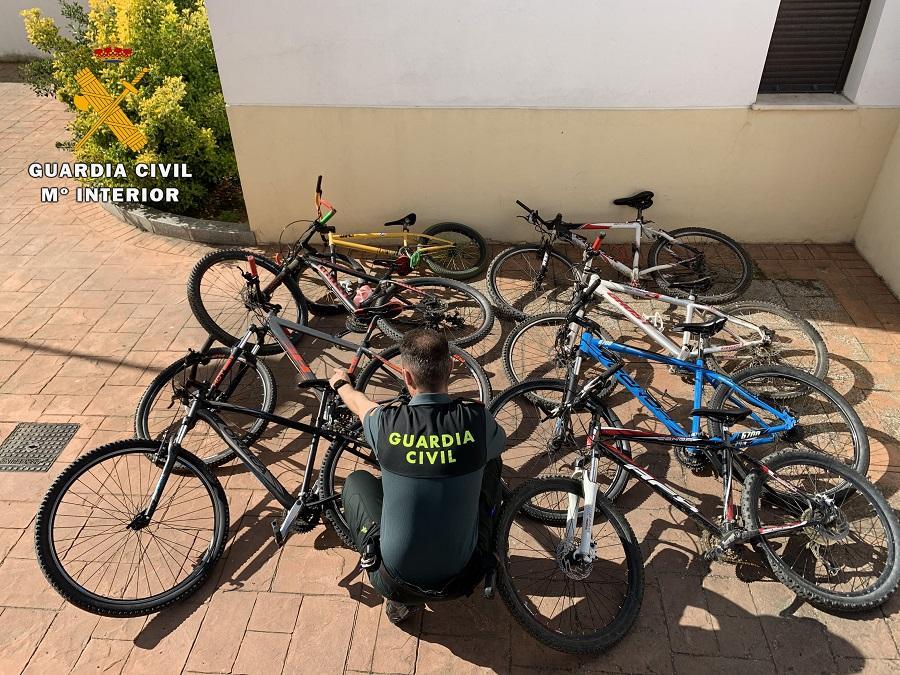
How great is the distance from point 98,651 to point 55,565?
510 mm

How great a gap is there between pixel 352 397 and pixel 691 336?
8.56 feet

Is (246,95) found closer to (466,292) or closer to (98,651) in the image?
(466,292)

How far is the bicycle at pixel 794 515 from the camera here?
3488 millimetres

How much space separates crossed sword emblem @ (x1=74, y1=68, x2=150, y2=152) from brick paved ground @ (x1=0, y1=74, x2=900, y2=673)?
2438 millimetres

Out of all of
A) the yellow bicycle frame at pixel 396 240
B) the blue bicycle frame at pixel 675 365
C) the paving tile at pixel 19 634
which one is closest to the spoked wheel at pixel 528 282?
the yellow bicycle frame at pixel 396 240

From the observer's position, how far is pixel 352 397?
11.2 ft

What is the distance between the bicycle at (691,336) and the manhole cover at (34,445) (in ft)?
10.8

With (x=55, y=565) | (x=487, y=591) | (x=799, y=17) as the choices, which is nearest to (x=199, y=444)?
(x=55, y=565)

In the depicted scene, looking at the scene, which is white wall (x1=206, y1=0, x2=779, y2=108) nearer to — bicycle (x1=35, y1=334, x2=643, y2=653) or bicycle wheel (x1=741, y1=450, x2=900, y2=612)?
bicycle (x1=35, y1=334, x2=643, y2=653)

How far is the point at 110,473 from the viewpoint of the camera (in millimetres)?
4184

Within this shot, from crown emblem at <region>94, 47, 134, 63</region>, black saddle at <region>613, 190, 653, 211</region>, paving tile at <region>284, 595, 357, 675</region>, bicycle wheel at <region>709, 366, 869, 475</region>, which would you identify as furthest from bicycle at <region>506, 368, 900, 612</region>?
crown emblem at <region>94, 47, 134, 63</region>

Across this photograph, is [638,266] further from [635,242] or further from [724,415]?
[724,415]

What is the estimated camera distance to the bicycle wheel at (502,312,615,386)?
16.0ft

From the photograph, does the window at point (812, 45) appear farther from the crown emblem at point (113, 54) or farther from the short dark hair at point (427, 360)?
the crown emblem at point (113, 54)
